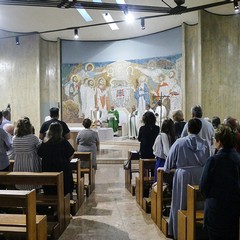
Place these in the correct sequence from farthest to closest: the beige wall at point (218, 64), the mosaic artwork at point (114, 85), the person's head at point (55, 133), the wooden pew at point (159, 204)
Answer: the mosaic artwork at point (114, 85), the beige wall at point (218, 64), the person's head at point (55, 133), the wooden pew at point (159, 204)

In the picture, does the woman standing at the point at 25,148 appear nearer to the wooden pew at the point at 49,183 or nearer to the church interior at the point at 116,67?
the wooden pew at the point at 49,183

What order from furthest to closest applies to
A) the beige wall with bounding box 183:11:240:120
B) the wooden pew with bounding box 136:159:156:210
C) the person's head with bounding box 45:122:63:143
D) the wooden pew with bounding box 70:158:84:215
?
the beige wall with bounding box 183:11:240:120 → the wooden pew with bounding box 136:159:156:210 → the wooden pew with bounding box 70:158:84:215 → the person's head with bounding box 45:122:63:143

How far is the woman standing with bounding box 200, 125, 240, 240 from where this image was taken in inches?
103

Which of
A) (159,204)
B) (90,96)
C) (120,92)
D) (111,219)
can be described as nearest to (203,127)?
(159,204)

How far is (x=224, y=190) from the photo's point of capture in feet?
8.63

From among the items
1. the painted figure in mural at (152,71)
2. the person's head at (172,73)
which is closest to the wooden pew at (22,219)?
the person's head at (172,73)

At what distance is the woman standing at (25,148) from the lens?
4.49 meters

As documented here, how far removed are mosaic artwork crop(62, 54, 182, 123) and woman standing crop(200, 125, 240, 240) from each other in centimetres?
1122

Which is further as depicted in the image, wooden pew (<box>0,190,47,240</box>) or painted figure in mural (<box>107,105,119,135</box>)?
painted figure in mural (<box>107,105,119,135</box>)

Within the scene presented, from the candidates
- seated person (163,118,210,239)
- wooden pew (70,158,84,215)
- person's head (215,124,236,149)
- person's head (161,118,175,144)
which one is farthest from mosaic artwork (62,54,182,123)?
person's head (215,124,236,149)

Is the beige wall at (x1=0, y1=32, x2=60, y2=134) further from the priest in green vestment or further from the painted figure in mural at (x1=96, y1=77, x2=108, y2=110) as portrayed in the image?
the priest in green vestment

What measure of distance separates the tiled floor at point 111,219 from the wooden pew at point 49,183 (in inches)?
6.8

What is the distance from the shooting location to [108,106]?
15.5m

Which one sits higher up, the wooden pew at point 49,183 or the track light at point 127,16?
the track light at point 127,16
